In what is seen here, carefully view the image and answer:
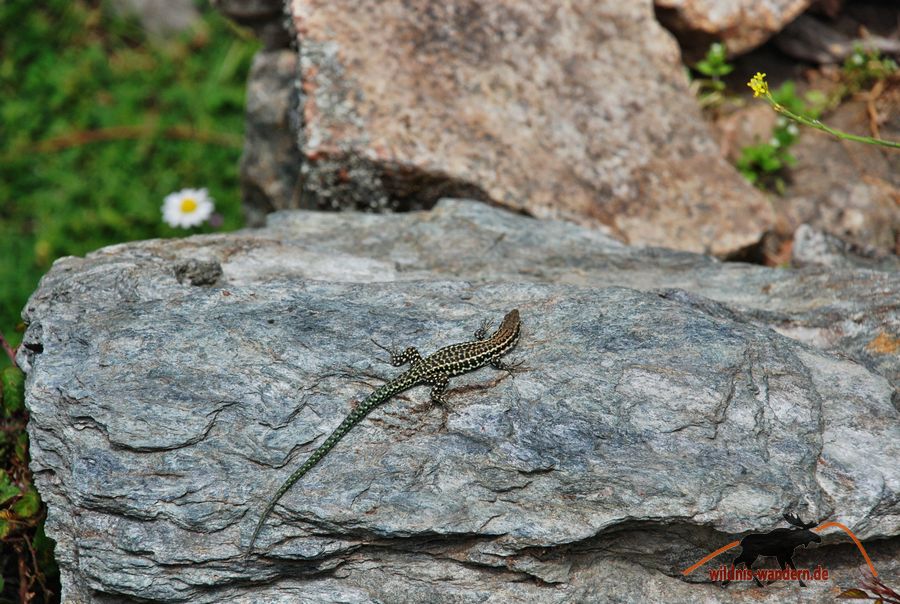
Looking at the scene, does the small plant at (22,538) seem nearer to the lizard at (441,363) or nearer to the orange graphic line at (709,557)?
the lizard at (441,363)

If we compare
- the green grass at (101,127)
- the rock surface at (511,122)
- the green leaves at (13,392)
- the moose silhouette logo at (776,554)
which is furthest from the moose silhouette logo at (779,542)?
the green grass at (101,127)

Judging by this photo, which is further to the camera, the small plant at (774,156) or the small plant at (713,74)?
the small plant at (713,74)

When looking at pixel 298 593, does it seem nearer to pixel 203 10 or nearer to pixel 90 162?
pixel 90 162

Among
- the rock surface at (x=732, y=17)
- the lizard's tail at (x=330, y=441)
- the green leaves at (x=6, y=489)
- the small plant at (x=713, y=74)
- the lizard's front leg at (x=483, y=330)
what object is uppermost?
the rock surface at (x=732, y=17)

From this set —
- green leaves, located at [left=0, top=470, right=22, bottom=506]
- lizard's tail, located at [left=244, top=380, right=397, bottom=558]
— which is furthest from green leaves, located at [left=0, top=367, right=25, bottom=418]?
lizard's tail, located at [left=244, top=380, right=397, bottom=558]

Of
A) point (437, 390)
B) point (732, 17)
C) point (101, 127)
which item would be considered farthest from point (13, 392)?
point (732, 17)

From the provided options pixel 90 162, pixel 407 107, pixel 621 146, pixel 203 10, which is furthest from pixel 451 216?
pixel 203 10

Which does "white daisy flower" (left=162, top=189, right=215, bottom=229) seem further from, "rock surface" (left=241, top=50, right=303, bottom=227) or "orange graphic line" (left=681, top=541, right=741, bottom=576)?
"orange graphic line" (left=681, top=541, right=741, bottom=576)
